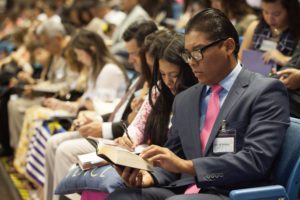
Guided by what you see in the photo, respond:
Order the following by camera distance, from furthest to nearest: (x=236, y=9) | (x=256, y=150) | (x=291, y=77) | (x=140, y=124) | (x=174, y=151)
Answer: (x=236, y=9) < (x=140, y=124) < (x=291, y=77) < (x=174, y=151) < (x=256, y=150)

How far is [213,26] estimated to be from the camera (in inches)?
93.5

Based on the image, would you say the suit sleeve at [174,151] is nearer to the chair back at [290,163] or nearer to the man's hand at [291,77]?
the chair back at [290,163]

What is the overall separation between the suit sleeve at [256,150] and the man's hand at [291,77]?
0.67m

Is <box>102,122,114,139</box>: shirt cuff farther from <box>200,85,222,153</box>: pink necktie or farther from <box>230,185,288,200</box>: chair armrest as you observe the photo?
<box>230,185,288,200</box>: chair armrest

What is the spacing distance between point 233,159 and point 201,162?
12 centimetres

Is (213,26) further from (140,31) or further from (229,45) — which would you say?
(140,31)

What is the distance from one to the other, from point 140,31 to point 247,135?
1.71 m

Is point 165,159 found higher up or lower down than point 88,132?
higher up

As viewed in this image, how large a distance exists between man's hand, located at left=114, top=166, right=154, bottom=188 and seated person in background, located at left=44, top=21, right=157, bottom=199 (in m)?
0.97

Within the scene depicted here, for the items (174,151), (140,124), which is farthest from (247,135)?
(140,124)

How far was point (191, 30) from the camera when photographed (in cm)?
242

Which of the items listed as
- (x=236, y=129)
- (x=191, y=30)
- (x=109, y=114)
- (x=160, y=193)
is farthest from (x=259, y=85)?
(x=109, y=114)

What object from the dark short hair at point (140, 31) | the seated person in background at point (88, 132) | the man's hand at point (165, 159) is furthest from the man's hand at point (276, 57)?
the man's hand at point (165, 159)

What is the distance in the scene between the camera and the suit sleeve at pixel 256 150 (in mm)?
2234
